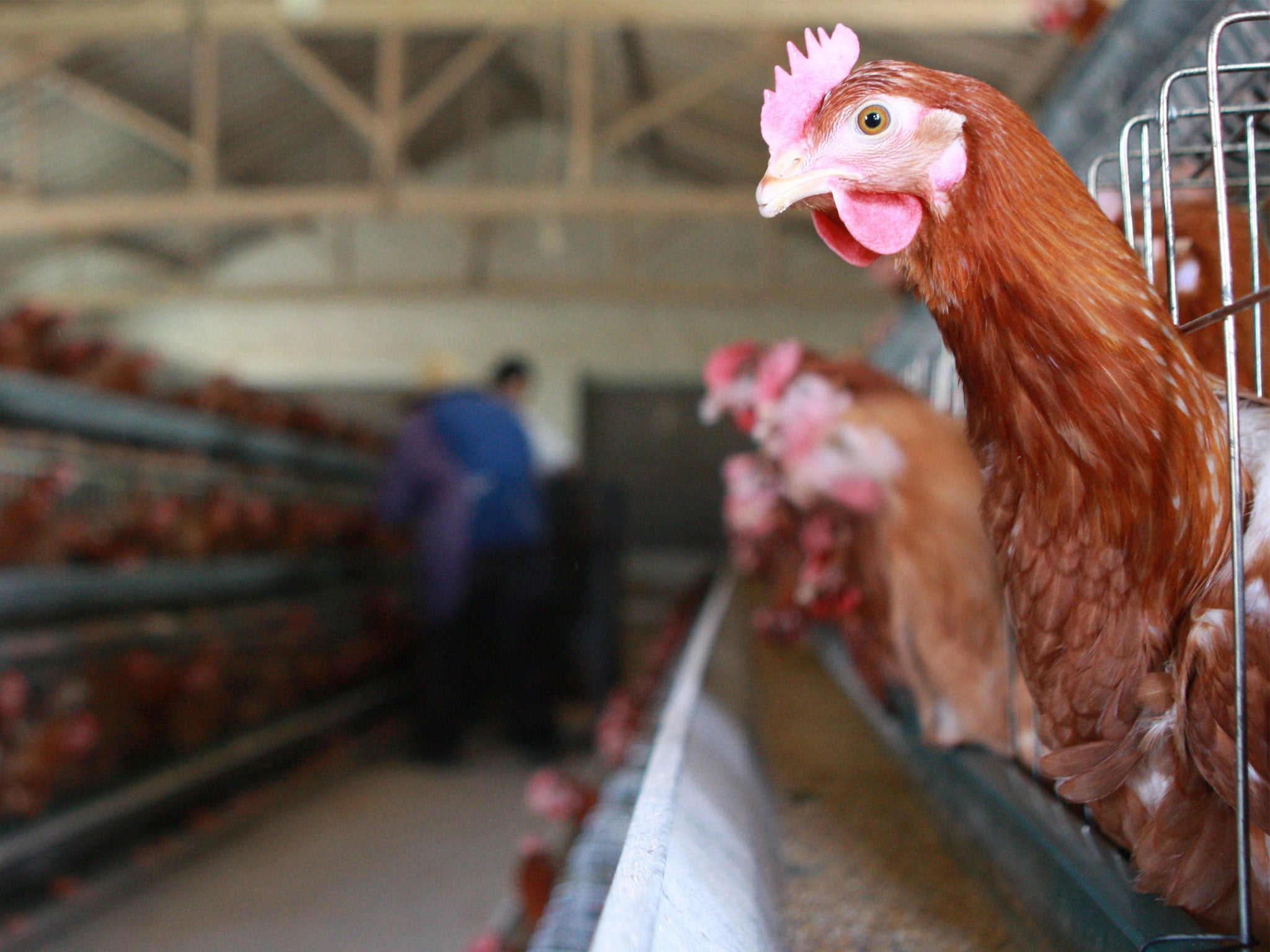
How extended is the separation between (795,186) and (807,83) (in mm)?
91

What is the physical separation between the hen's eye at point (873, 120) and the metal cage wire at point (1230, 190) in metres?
0.18

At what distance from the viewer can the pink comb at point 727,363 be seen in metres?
1.48

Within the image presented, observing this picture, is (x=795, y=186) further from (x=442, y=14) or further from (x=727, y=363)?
(x=442, y=14)

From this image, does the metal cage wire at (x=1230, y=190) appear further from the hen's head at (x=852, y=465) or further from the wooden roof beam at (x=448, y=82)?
the wooden roof beam at (x=448, y=82)

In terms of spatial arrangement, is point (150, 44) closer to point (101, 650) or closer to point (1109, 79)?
point (101, 650)

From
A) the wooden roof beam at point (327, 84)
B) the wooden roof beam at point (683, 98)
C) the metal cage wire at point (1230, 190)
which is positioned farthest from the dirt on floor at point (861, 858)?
the wooden roof beam at point (327, 84)

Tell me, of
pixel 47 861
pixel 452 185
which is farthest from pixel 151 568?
pixel 452 185

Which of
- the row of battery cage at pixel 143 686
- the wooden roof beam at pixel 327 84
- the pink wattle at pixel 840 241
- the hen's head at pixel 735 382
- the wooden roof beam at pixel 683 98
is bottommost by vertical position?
the row of battery cage at pixel 143 686

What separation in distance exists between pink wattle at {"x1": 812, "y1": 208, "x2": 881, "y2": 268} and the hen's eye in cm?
8

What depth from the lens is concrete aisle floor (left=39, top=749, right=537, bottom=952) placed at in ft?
6.14

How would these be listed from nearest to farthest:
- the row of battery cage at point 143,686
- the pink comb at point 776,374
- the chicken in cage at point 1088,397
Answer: the chicken in cage at point 1088,397 < the pink comb at point 776,374 < the row of battery cage at point 143,686

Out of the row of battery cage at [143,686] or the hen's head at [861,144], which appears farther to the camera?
the row of battery cage at [143,686]

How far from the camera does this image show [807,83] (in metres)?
0.60

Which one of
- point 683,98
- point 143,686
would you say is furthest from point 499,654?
point 683,98
